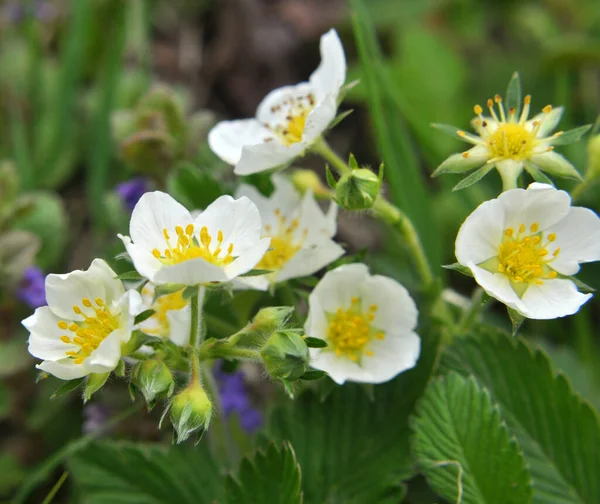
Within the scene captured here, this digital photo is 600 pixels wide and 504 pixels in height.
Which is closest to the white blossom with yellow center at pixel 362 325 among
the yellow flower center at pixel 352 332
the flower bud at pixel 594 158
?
the yellow flower center at pixel 352 332

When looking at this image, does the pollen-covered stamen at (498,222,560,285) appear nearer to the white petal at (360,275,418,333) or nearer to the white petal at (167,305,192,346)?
the white petal at (360,275,418,333)

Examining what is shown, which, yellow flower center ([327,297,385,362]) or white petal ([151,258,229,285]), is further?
yellow flower center ([327,297,385,362])

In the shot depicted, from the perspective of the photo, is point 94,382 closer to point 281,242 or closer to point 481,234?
point 281,242

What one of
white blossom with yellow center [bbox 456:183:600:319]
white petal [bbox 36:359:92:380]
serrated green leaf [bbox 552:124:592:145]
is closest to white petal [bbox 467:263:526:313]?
white blossom with yellow center [bbox 456:183:600:319]

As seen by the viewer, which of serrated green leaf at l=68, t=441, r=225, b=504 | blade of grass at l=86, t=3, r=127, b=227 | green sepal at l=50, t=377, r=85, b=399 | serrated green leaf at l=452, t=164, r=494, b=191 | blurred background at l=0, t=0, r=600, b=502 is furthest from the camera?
blade of grass at l=86, t=3, r=127, b=227

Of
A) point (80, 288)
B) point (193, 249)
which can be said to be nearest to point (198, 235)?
point (193, 249)

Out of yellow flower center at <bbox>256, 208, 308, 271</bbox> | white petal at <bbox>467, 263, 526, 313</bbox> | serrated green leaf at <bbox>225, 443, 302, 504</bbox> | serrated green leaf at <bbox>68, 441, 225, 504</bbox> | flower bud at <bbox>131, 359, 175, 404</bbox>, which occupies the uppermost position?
white petal at <bbox>467, 263, 526, 313</bbox>
